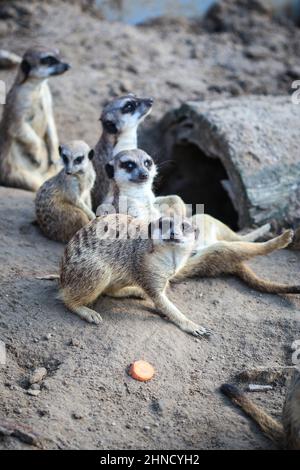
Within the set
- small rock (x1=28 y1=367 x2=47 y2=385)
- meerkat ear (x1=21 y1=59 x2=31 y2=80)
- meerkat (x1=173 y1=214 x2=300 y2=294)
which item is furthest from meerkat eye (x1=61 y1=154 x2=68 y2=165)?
small rock (x1=28 y1=367 x2=47 y2=385)

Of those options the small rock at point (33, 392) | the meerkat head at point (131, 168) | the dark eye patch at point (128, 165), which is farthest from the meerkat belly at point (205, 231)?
the small rock at point (33, 392)

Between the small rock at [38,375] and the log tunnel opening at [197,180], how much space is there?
318 cm

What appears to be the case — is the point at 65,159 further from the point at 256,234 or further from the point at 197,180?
the point at 197,180

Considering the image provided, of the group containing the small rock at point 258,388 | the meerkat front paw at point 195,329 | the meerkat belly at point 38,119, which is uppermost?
the meerkat belly at point 38,119

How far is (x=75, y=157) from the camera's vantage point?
15.2ft

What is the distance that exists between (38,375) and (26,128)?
3113mm

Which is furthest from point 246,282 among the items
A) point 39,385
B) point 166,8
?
point 166,8

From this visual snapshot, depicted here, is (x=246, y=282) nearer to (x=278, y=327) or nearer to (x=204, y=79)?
(x=278, y=327)

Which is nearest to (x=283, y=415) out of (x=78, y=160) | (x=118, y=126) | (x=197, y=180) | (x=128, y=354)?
(x=128, y=354)

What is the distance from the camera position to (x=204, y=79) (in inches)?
281

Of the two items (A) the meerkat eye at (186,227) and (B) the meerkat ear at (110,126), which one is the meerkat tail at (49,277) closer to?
(A) the meerkat eye at (186,227)

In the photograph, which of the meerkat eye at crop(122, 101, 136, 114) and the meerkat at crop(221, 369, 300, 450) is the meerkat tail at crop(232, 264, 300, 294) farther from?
the meerkat eye at crop(122, 101, 136, 114)

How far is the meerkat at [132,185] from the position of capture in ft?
14.2

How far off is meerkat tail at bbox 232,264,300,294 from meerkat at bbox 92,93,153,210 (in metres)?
1.28
